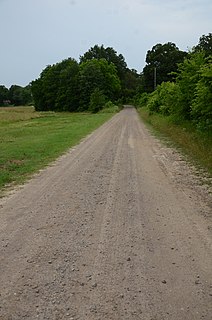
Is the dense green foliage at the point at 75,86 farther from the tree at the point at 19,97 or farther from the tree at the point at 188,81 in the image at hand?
the tree at the point at 19,97

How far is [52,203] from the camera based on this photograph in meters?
7.80

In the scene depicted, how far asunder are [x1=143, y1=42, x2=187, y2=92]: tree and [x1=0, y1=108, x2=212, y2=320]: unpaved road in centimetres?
7512

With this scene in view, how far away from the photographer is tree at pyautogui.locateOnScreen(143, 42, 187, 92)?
270ft

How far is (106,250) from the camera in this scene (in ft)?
17.4

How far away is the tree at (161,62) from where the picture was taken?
270ft

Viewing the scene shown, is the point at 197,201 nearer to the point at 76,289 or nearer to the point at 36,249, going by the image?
the point at 36,249

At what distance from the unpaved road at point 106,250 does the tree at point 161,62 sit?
246 feet

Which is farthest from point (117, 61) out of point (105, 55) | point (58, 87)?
point (58, 87)

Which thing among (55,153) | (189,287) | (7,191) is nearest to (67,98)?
(55,153)

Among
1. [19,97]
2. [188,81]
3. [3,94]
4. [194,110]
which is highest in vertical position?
[188,81]

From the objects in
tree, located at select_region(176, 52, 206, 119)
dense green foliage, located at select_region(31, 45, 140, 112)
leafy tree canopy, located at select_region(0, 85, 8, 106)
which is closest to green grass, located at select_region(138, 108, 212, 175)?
tree, located at select_region(176, 52, 206, 119)

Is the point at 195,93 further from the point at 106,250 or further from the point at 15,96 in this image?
the point at 15,96

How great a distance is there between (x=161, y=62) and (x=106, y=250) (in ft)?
271

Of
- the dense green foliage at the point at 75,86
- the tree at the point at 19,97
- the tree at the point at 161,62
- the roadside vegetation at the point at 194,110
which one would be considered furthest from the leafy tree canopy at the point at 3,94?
the roadside vegetation at the point at 194,110
